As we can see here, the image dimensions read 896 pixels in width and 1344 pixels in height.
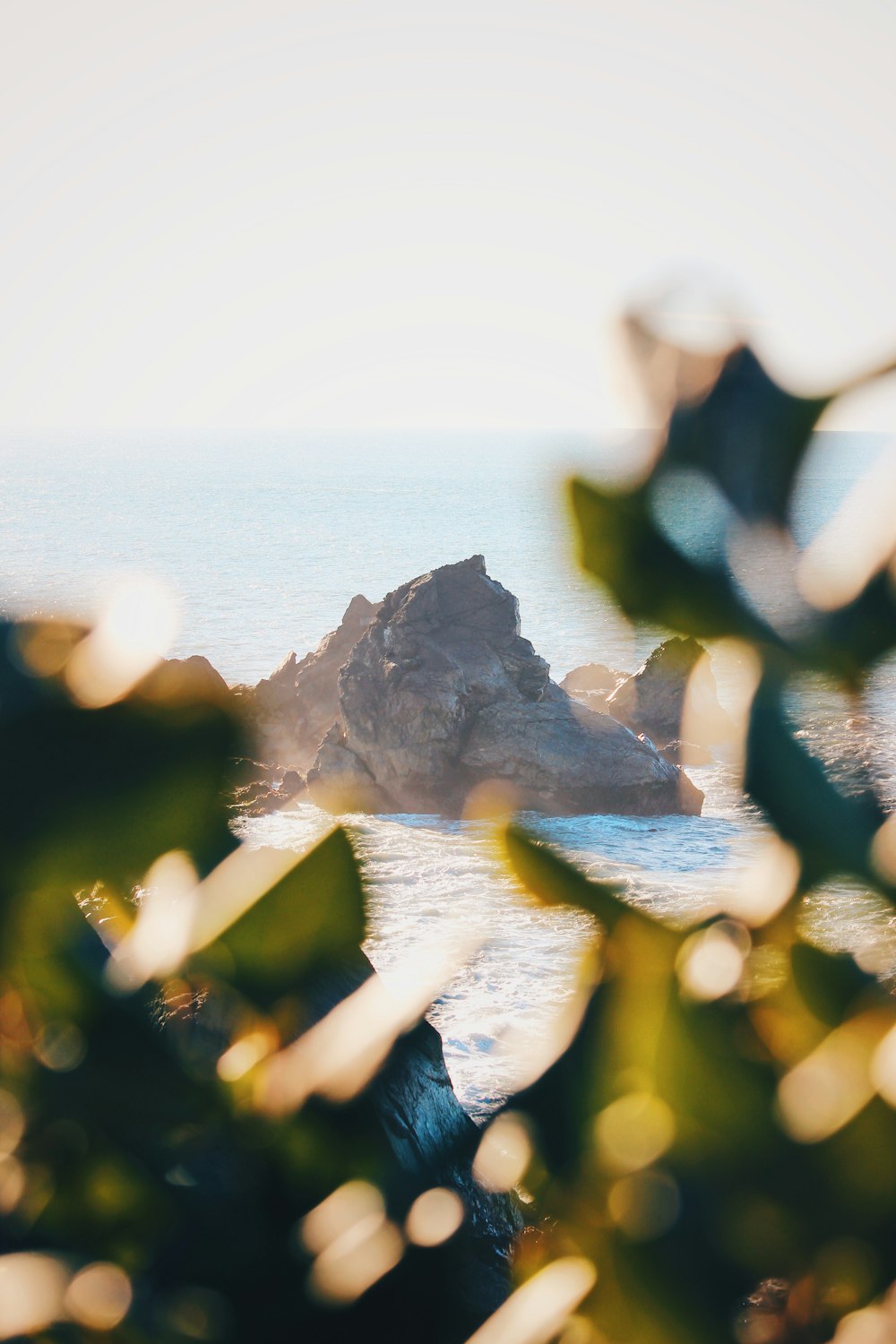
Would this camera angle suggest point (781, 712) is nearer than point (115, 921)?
Yes

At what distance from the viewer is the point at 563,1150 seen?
857 millimetres

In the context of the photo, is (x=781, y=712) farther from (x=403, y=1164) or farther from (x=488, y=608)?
(x=488, y=608)

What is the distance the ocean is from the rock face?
76cm

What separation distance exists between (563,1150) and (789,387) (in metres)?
0.61

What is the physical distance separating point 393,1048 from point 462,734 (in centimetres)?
2231

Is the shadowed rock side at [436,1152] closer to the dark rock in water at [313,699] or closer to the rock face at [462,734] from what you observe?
the rock face at [462,734]

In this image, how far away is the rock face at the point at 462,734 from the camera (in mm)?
22844

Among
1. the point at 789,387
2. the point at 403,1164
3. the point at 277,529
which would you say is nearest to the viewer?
the point at 789,387

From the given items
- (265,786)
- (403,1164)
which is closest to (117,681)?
(403,1164)

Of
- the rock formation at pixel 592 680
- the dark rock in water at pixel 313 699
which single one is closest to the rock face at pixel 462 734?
the dark rock in water at pixel 313 699

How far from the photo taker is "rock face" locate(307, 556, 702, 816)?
74.9ft

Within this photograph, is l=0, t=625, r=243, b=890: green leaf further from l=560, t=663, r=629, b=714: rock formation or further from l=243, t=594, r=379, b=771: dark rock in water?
l=560, t=663, r=629, b=714: rock formation

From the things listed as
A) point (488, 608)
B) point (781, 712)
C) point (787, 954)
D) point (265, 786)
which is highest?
point (781, 712)

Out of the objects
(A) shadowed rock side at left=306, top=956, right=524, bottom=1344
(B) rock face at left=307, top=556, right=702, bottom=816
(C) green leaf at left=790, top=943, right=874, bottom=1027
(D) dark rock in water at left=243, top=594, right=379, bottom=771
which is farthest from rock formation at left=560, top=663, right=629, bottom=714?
(C) green leaf at left=790, top=943, right=874, bottom=1027
